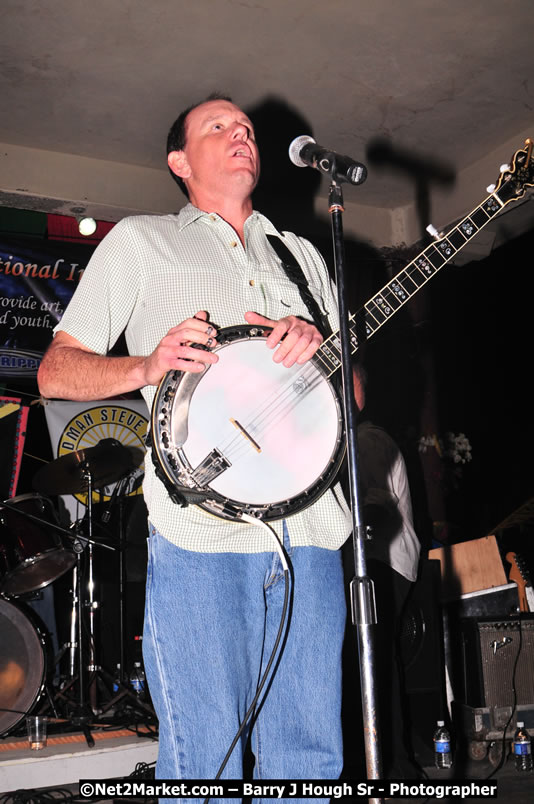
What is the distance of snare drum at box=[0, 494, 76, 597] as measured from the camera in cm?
397

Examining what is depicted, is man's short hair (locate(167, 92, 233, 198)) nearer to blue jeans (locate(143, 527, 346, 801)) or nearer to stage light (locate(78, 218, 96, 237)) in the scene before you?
blue jeans (locate(143, 527, 346, 801))

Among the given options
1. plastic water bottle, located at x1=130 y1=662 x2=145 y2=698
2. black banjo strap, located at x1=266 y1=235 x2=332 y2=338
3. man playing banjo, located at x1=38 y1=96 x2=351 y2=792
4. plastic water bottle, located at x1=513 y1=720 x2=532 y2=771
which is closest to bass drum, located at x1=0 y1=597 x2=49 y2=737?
plastic water bottle, located at x1=130 y1=662 x2=145 y2=698

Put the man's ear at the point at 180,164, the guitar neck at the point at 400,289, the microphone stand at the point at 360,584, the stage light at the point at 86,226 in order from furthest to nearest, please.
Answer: the stage light at the point at 86,226, the man's ear at the point at 180,164, the guitar neck at the point at 400,289, the microphone stand at the point at 360,584

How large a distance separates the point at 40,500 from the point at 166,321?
274cm

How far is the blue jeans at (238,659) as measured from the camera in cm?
142

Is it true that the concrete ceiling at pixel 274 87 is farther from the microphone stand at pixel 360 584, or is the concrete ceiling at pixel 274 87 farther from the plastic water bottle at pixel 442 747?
the plastic water bottle at pixel 442 747

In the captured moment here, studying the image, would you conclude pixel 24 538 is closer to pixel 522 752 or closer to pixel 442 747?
pixel 442 747

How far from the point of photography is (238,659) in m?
1.46

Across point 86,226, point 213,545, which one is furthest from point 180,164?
point 86,226

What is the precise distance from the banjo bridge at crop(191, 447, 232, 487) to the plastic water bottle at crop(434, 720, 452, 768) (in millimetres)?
2766

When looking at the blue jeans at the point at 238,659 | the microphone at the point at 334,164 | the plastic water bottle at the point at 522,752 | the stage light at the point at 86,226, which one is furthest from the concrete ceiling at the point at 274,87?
the plastic water bottle at the point at 522,752

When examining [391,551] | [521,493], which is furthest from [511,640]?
[521,493]

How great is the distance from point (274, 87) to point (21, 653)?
12.0ft

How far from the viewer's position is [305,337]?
5.08 feet
